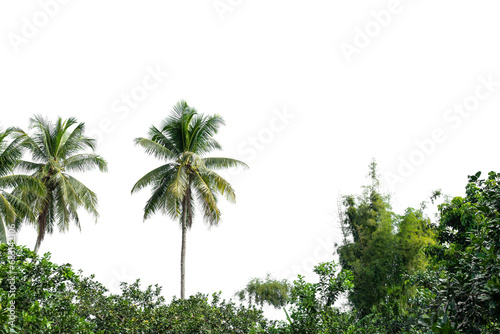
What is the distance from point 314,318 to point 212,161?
10.3 m

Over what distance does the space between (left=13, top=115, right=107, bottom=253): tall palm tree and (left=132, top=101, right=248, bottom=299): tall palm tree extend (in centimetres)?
251

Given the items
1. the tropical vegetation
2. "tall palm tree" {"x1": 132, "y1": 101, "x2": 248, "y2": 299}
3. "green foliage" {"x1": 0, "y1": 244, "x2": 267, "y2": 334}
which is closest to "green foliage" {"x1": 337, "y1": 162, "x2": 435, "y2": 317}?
the tropical vegetation

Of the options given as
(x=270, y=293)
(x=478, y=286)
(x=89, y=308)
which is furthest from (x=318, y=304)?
(x=270, y=293)

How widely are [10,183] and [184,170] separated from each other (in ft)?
19.6

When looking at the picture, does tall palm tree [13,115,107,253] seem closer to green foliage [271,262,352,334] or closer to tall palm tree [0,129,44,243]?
tall palm tree [0,129,44,243]

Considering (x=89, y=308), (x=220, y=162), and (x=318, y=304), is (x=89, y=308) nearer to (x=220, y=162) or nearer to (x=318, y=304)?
(x=318, y=304)

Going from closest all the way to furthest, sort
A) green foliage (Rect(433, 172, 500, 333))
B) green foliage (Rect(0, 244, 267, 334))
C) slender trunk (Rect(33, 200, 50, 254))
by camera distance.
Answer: green foliage (Rect(433, 172, 500, 333)) < green foliage (Rect(0, 244, 267, 334)) < slender trunk (Rect(33, 200, 50, 254))

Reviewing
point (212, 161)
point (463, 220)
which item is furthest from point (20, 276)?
point (212, 161)

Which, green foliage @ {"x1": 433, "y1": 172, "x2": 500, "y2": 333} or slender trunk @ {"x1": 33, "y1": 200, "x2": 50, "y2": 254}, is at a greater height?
slender trunk @ {"x1": 33, "y1": 200, "x2": 50, "y2": 254}

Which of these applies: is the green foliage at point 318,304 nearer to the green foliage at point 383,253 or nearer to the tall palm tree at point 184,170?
the tall palm tree at point 184,170

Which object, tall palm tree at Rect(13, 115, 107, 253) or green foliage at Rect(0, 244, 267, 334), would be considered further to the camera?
tall palm tree at Rect(13, 115, 107, 253)

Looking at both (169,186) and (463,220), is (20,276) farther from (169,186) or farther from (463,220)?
(169,186)

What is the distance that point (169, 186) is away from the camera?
43.8ft

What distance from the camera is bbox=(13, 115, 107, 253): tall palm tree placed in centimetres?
1409
